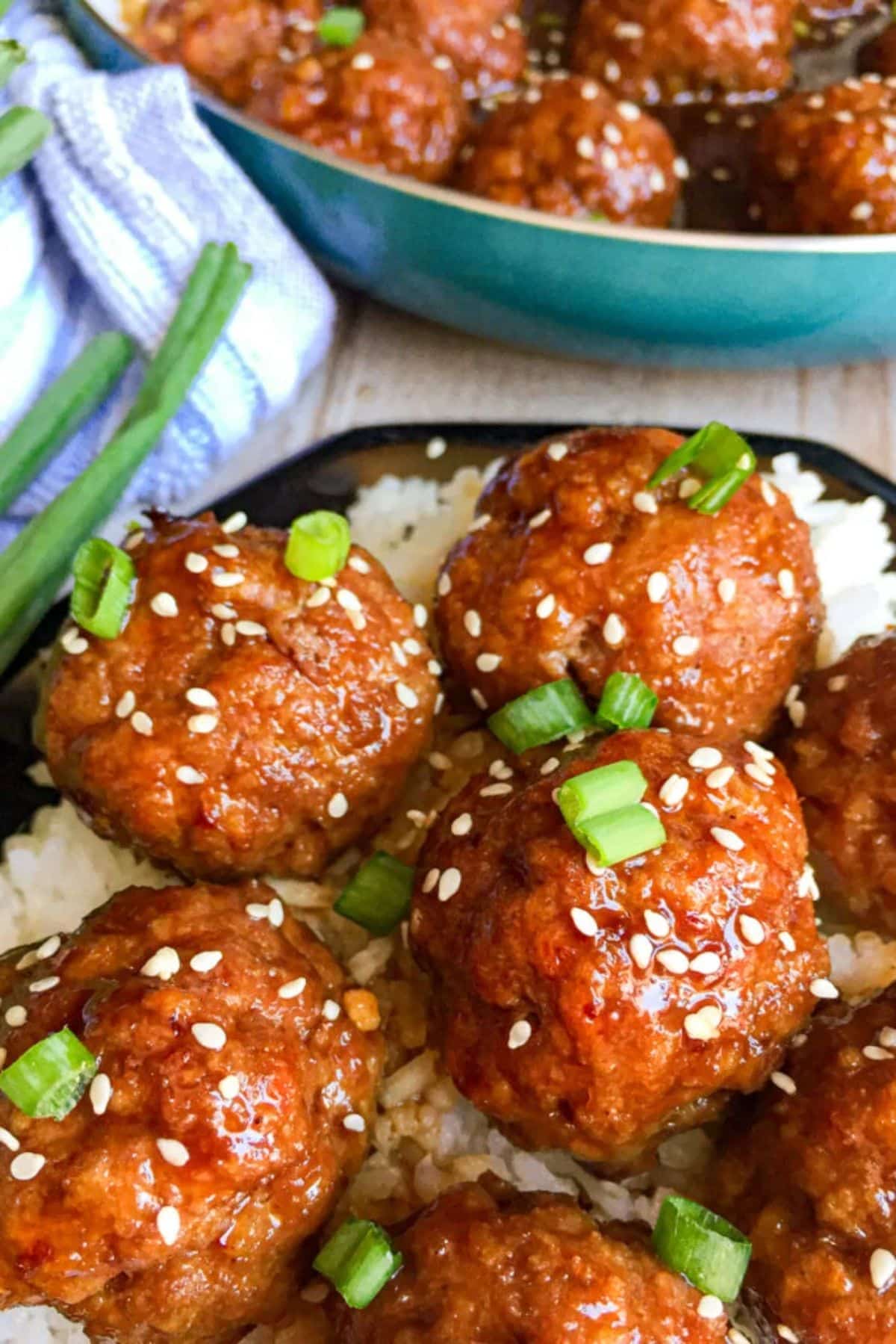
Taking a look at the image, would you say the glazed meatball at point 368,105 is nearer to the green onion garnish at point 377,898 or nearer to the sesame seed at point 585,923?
the green onion garnish at point 377,898

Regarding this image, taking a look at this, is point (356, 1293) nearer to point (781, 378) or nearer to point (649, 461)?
point (649, 461)

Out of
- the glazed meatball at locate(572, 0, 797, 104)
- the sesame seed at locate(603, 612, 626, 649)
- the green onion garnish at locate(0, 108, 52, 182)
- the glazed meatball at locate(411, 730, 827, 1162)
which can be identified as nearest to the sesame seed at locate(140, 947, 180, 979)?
the glazed meatball at locate(411, 730, 827, 1162)

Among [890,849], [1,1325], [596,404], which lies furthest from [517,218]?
[1,1325]

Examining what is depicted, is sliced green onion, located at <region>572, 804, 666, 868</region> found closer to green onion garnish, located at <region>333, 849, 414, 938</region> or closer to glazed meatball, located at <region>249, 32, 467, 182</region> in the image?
green onion garnish, located at <region>333, 849, 414, 938</region>

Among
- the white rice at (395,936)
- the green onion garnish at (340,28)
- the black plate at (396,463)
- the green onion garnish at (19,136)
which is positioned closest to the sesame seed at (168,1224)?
the white rice at (395,936)

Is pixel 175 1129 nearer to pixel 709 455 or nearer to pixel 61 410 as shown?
pixel 709 455
